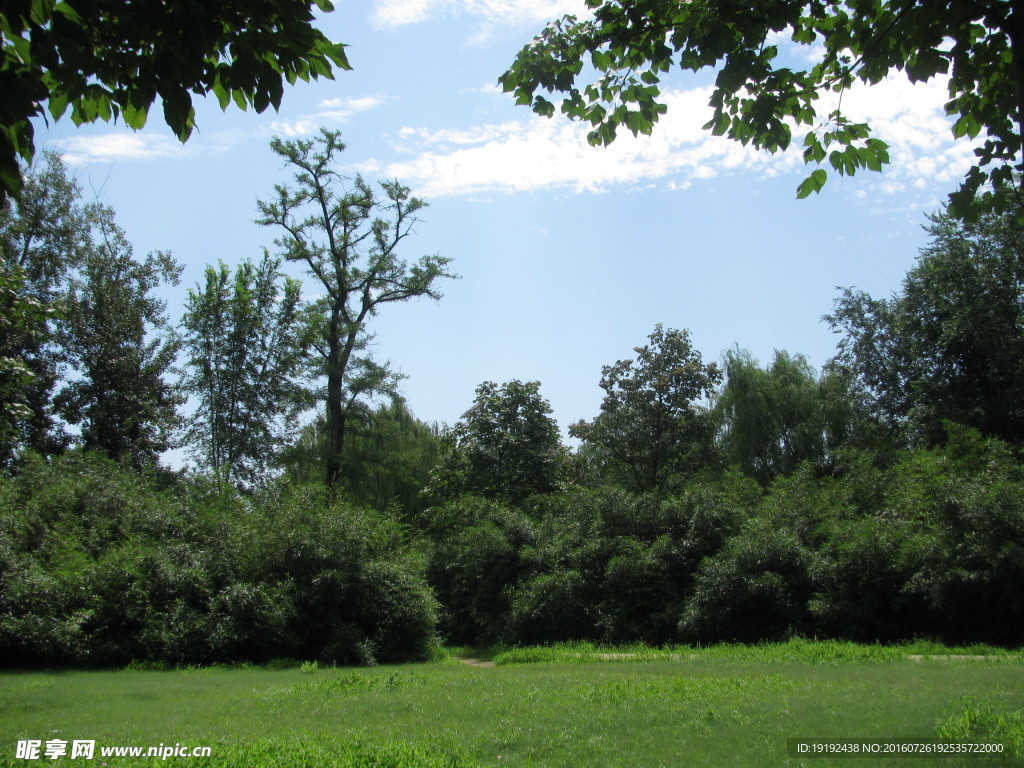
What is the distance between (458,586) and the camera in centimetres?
2159

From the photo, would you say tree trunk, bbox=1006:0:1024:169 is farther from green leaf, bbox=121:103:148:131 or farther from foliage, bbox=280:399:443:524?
foliage, bbox=280:399:443:524

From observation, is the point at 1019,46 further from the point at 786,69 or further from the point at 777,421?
the point at 777,421

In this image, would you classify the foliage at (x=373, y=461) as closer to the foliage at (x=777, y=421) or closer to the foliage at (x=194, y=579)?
the foliage at (x=194, y=579)

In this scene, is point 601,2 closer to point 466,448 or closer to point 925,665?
point 925,665

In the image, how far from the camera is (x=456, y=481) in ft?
91.8

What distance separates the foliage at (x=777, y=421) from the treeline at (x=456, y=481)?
0.12 m

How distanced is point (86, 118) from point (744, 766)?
6.19m

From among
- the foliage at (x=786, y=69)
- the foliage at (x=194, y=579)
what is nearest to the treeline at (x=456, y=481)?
the foliage at (x=194, y=579)

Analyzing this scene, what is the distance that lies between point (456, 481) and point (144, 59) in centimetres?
2471

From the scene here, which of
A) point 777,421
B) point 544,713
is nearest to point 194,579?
point 544,713

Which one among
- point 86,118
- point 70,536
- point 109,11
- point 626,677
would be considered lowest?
point 626,677

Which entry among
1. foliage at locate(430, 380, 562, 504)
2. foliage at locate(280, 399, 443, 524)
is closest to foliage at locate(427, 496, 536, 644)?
foliage at locate(430, 380, 562, 504)

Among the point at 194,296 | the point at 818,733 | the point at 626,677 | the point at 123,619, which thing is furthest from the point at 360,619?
the point at 194,296

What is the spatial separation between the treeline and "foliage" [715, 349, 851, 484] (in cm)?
12
